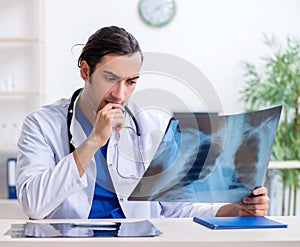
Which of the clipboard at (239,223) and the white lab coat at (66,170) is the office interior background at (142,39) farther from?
the clipboard at (239,223)

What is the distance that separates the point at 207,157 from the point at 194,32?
2888 millimetres

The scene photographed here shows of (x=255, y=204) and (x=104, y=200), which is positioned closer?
(x=255, y=204)

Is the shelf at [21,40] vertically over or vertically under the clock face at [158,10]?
under

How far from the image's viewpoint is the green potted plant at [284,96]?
4320 mm

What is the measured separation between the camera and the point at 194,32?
4.55 meters

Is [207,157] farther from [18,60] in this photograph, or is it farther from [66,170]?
[18,60]

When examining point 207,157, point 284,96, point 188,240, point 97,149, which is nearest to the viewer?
point 188,240

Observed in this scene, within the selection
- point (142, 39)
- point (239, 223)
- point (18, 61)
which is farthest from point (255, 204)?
point (18, 61)

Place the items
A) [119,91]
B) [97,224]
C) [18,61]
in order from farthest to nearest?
[18,61] < [119,91] < [97,224]

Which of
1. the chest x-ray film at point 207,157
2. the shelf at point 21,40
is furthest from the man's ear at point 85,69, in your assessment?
the shelf at point 21,40

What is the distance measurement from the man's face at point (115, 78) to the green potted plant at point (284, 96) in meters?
2.42

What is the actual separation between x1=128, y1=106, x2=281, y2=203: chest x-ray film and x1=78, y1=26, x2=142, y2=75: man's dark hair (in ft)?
1.14

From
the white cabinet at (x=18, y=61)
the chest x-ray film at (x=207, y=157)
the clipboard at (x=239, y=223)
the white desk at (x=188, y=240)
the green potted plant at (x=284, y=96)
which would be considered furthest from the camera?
the white cabinet at (x=18, y=61)

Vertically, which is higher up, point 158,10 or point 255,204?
point 158,10
